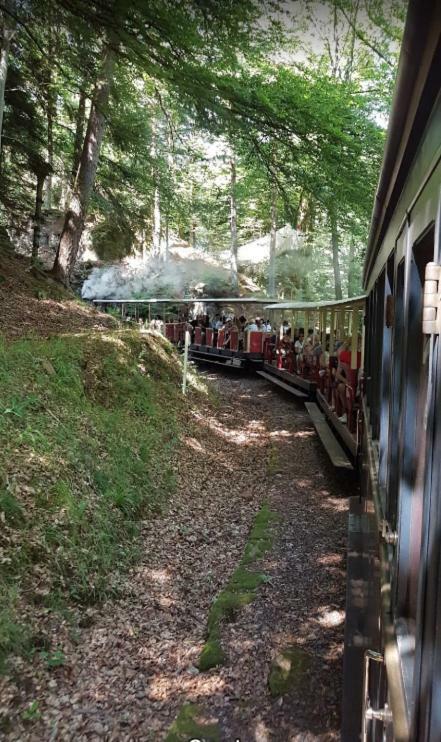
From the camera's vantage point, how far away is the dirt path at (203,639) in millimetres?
3494

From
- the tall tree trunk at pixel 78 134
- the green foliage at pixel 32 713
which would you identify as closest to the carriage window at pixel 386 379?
the green foliage at pixel 32 713

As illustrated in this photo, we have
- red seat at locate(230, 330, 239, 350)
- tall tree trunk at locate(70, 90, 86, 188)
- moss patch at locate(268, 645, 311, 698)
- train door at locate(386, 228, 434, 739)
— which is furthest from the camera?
red seat at locate(230, 330, 239, 350)

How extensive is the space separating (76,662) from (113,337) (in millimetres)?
7115

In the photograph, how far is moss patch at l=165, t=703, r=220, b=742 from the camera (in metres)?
3.32

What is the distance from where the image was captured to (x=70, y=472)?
5.86 m

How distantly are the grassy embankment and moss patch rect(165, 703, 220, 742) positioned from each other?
106cm

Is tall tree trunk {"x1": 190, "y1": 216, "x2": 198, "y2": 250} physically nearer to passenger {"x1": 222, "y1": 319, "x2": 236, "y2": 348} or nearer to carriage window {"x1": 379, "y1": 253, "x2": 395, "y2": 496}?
passenger {"x1": 222, "y1": 319, "x2": 236, "y2": 348}

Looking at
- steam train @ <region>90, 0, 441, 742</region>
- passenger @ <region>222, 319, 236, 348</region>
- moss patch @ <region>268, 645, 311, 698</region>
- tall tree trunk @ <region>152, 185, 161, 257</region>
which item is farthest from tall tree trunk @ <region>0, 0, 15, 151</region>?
tall tree trunk @ <region>152, 185, 161, 257</region>

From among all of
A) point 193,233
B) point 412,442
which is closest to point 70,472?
point 412,442

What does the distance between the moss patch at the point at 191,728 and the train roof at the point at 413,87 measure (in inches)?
132

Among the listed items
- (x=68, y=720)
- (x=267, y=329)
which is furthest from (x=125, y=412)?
(x=267, y=329)

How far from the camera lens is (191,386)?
12.8 m

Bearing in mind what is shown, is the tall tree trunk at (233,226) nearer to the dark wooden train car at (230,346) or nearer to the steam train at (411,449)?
the dark wooden train car at (230,346)

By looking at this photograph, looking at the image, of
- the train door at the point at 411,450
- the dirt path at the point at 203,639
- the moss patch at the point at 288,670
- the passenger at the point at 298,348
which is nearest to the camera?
the train door at the point at 411,450
